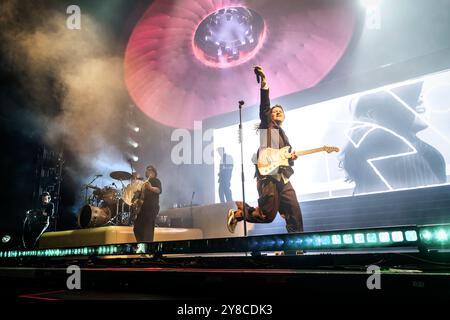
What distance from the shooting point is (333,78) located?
816 cm

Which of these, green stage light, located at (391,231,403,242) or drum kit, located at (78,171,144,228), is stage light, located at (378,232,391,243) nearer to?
green stage light, located at (391,231,403,242)

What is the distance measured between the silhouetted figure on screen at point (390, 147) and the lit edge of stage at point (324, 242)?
15.7ft

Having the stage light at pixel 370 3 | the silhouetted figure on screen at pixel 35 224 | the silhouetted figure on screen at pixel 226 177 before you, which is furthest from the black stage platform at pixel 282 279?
the stage light at pixel 370 3

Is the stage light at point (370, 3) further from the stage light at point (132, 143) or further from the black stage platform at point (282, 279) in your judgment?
the stage light at point (132, 143)

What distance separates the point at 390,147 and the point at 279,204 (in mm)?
3930

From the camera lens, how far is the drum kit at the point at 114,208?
Result: 6.62 meters

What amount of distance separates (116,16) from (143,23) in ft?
2.32

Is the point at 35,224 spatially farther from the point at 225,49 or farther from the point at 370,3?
the point at 370,3

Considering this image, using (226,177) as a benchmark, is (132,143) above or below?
above

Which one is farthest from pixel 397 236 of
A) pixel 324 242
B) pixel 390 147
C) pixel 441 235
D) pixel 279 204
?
pixel 390 147

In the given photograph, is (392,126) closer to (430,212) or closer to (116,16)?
(430,212)

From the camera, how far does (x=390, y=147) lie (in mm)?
6629

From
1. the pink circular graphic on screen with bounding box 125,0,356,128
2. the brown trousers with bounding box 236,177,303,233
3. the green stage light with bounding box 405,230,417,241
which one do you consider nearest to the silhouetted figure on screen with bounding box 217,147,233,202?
the pink circular graphic on screen with bounding box 125,0,356,128
